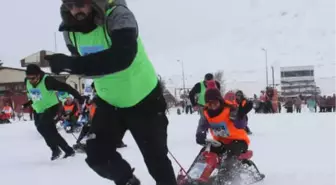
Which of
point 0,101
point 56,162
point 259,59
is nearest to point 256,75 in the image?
point 259,59

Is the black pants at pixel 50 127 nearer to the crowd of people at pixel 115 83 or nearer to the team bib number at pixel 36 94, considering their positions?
the team bib number at pixel 36 94

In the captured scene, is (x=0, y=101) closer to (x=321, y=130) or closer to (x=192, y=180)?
(x=321, y=130)

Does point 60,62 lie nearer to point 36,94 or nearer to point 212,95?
point 212,95

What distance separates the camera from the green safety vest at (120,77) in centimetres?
260

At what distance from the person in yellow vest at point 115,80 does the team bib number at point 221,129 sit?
1.80m

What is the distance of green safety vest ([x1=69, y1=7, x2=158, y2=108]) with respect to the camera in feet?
8.52

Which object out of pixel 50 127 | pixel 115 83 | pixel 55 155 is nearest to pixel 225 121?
pixel 115 83

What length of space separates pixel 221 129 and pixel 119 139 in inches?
76.6

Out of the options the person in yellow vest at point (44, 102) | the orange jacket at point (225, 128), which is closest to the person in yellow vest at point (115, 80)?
the orange jacket at point (225, 128)

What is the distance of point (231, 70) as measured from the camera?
106 m

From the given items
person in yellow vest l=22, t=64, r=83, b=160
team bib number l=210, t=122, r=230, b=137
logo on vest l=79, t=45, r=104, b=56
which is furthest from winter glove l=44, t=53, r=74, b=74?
person in yellow vest l=22, t=64, r=83, b=160

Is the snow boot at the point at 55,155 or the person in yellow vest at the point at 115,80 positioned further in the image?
the snow boot at the point at 55,155

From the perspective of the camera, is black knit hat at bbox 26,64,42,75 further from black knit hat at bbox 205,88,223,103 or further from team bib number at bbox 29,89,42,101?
black knit hat at bbox 205,88,223,103

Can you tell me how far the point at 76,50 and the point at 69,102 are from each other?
10.6 meters
